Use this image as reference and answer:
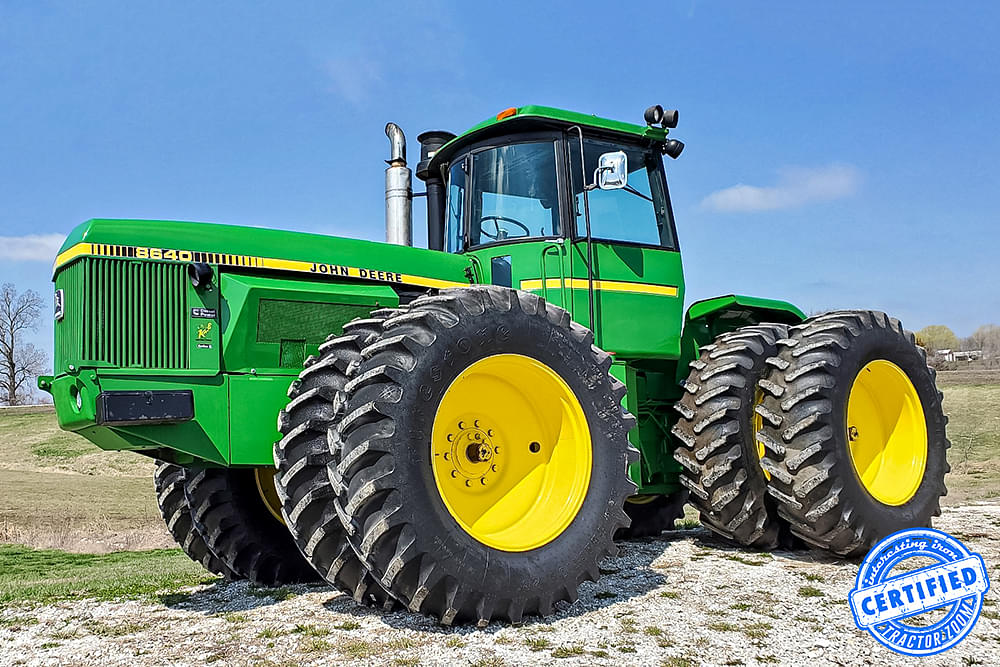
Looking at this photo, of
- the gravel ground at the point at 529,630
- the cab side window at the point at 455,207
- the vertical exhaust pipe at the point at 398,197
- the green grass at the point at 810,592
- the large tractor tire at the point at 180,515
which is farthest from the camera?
the vertical exhaust pipe at the point at 398,197

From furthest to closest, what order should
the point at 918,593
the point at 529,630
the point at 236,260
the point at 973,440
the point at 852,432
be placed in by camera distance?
the point at 973,440
the point at 852,432
the point at 236,260
the point at 918,593
the point at 529,630

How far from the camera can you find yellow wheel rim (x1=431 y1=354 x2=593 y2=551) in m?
4.95

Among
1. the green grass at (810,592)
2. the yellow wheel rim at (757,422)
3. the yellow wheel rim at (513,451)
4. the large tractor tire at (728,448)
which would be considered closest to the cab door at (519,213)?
the large tractor tire at (728,448)

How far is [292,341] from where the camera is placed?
211 inches

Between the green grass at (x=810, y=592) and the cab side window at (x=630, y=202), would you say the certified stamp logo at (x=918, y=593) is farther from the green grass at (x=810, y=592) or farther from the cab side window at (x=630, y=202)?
the cab side window at (x=630, y=202)

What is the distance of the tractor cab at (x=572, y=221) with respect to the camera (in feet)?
21.3

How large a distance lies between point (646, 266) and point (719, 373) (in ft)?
3.36

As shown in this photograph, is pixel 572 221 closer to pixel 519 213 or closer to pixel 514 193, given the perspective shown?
pixel 519 213

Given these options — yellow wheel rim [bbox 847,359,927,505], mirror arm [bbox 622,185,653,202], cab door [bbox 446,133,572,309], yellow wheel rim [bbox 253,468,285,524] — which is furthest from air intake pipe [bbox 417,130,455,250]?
yellow wheel rim [bbox 847,359,927,505]

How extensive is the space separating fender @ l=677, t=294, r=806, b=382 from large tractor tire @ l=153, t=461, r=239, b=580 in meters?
3.87

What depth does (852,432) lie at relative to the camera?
22.2 ft

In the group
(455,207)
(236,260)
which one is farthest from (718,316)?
(236,260)

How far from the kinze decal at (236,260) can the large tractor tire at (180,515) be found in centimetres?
181

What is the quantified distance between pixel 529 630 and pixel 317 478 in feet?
4.32
